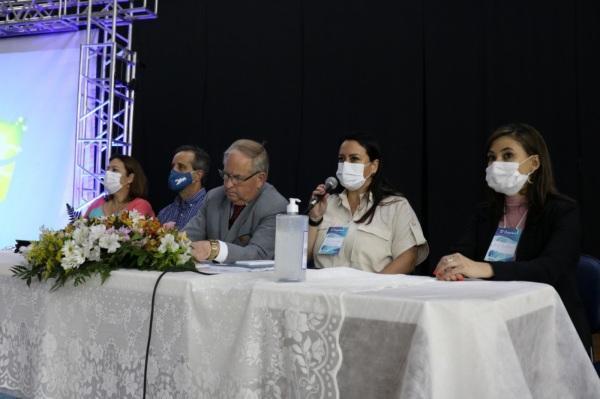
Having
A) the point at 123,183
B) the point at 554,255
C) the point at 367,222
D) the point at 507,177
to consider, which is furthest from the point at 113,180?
the point at 554,255

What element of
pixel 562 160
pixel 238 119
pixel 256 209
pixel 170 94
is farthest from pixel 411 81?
pixel 256 209

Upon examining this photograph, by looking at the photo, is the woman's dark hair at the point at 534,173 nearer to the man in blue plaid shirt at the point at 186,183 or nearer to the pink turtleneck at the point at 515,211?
the pink turtleneck at the point at 515,211

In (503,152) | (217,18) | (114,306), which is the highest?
(217,18)

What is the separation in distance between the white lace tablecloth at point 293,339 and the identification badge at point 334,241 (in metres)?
0.50

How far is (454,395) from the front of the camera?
1.07 meters

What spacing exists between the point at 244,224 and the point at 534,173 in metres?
1.02

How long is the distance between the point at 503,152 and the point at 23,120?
4.90 m

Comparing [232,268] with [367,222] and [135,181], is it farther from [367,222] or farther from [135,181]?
[135,181]

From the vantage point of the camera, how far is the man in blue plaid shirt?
3.70m

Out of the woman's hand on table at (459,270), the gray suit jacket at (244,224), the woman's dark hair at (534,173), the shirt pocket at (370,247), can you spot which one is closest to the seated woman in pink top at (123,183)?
the gray suit jacket at (244,224)

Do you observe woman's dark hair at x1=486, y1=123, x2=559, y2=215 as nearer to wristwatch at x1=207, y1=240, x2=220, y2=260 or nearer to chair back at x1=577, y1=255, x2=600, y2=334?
chair back at x1=577, y1=255, x2=600, y2=334

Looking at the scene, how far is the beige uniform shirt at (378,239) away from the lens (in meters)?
2.44

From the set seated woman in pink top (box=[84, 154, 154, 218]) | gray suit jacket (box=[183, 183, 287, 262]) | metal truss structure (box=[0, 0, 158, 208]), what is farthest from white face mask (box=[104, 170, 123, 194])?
gray suit jacket (box=[183, 183, 287, 262])

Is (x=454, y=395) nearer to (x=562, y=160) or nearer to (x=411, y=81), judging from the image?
(x=562, y=160)
